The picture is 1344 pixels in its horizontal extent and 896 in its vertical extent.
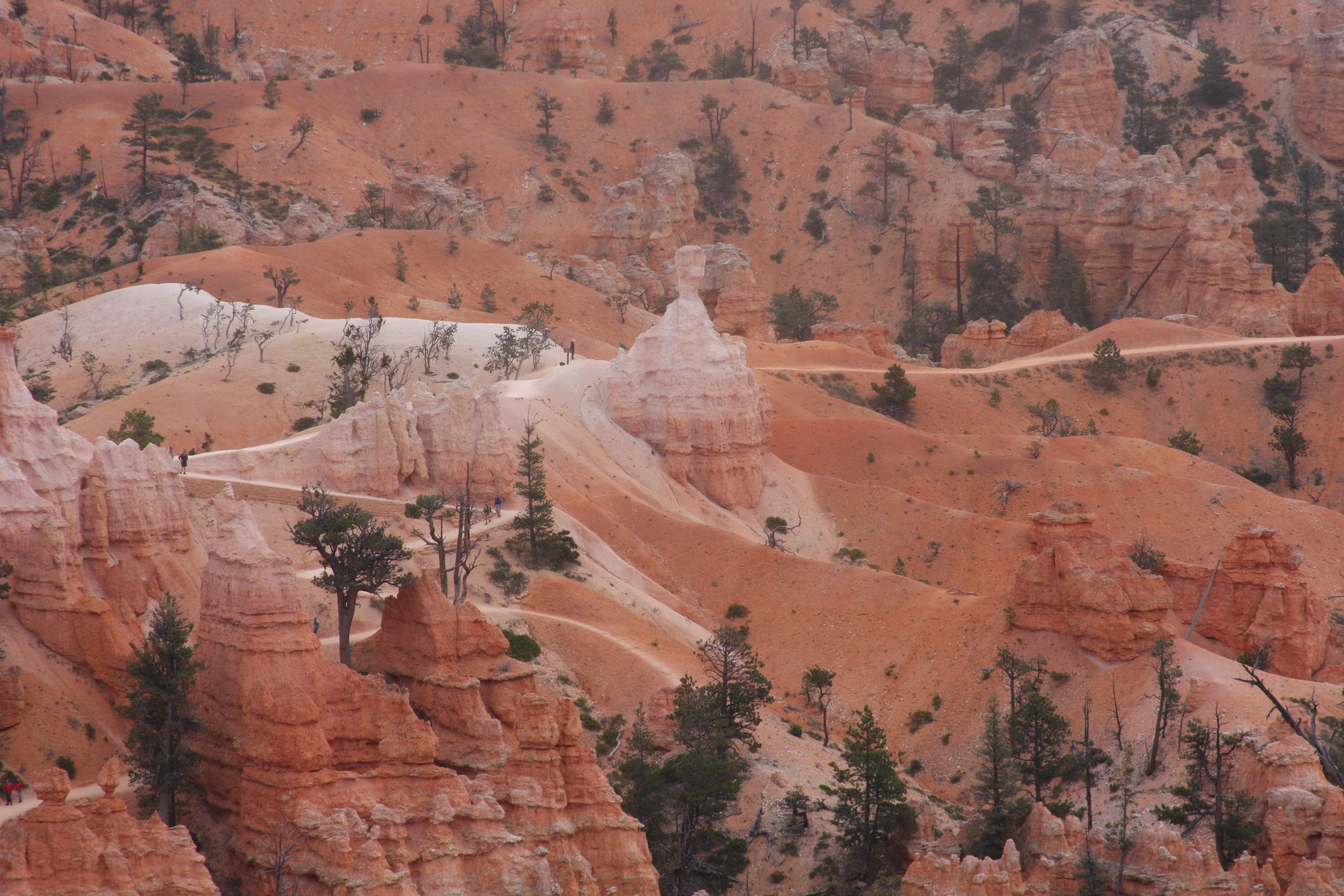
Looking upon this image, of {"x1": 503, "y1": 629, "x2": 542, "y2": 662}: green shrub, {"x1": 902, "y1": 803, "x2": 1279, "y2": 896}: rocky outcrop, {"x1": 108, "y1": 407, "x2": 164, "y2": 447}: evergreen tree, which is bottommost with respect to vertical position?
{"x1": 902, "y1": 803, "x2": 1279, "y2": 896}: rocky outcrop

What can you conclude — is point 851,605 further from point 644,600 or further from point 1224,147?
point 1224,147

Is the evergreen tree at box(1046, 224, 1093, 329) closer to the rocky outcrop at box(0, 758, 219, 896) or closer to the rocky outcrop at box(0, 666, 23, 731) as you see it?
the rocky outcrop at box(0, 666, 23, 731)

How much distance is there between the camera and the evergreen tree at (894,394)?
96.1m

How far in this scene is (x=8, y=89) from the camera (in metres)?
122

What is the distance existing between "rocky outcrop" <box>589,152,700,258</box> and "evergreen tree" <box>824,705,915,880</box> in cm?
8716

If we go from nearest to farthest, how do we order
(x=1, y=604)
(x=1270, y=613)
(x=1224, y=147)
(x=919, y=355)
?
(x=1, y=604) < (x=1270, y=613) < (x=919, y=355) < (x=1224, y=147)

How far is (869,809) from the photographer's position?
44625 millimetres

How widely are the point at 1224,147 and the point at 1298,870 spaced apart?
11316cm

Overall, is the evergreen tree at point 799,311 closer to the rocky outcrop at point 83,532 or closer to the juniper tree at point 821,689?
the juniper tree at point 821,689

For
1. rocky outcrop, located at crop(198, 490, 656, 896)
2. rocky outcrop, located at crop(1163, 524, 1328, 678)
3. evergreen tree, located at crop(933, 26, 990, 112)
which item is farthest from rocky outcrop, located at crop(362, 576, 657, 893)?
evergreen tree, located at crop(933, 26, 990, 112)

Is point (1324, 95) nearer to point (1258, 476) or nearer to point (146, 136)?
point (1258, 476)

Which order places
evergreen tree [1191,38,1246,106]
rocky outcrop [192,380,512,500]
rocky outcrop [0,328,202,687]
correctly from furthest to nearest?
evergreen tree [1191,38,1246,106], rocky outcrop [192,380,512,500], rocky outcrop [0,328,202,687]

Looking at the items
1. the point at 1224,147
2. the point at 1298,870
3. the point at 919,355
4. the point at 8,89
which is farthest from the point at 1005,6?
the point at 1298,870

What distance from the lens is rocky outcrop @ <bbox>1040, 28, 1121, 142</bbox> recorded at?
149m
